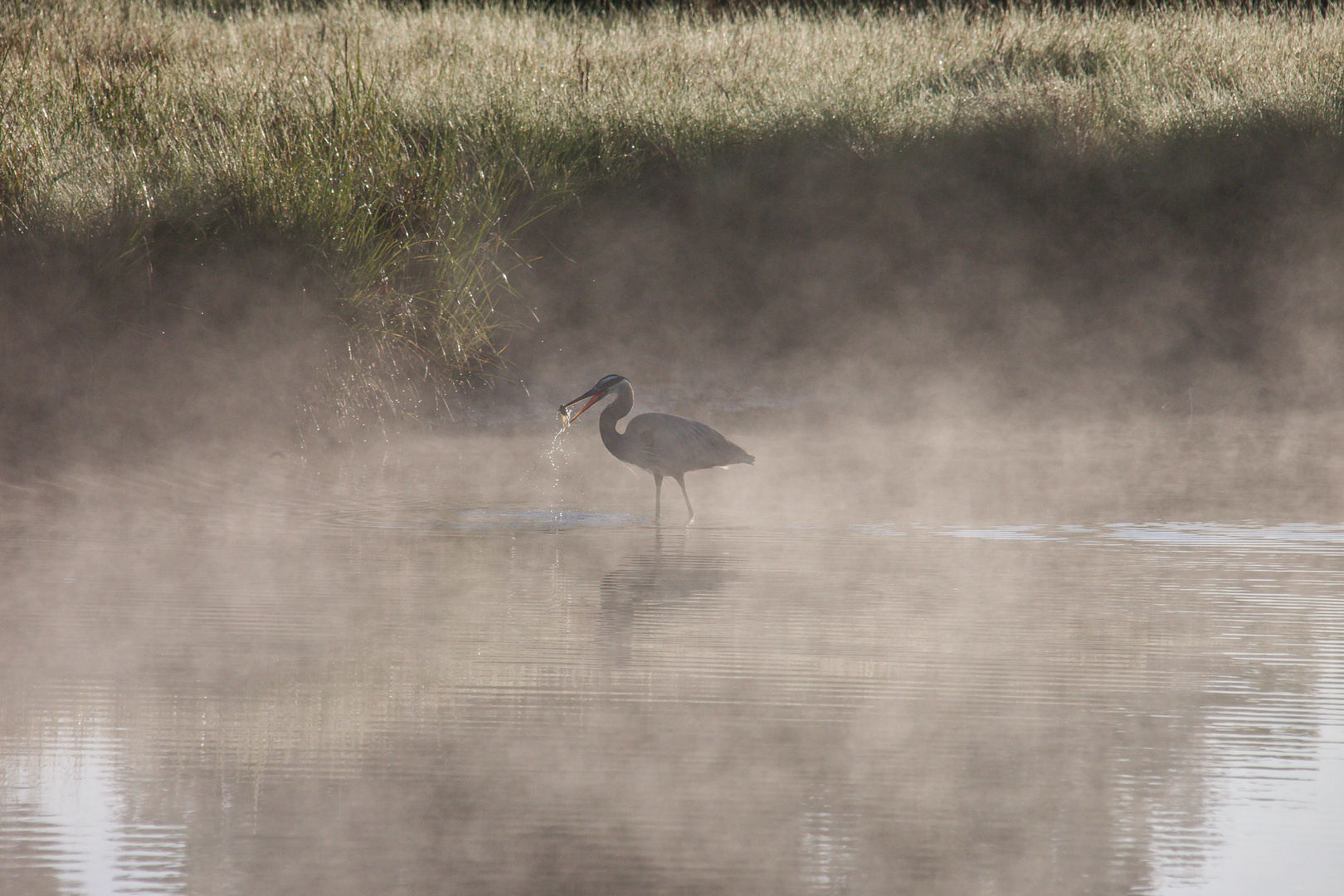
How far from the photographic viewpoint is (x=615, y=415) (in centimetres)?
834

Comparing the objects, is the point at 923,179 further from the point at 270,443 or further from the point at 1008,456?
the point at 270,443

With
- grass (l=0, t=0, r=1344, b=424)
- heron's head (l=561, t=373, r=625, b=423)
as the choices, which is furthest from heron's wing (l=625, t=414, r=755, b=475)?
grass (l=0, t=0, r=1344, b=424)

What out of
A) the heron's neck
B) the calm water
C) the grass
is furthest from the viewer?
the grass

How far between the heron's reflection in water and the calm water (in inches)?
0.8

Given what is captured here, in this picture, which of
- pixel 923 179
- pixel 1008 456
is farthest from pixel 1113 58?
pixel 1008 456

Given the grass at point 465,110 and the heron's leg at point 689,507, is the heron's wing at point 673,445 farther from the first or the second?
the grass at point 465,110

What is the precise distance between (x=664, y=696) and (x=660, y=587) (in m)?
1.43

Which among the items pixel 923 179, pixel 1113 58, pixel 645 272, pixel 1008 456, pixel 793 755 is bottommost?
pixel 793 755

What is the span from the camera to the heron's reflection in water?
4.78 metres

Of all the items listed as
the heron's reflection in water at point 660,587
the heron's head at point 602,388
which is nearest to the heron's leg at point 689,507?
the heron's reflection in water at point 660,587

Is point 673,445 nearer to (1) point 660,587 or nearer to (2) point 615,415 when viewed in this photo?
(2) point 615,415

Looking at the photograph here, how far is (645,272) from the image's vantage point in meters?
11.1

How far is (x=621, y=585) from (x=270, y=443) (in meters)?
3.41

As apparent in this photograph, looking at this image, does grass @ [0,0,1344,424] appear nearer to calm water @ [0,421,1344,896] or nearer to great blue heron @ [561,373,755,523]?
great blue heron @ [561,373,755,523]
